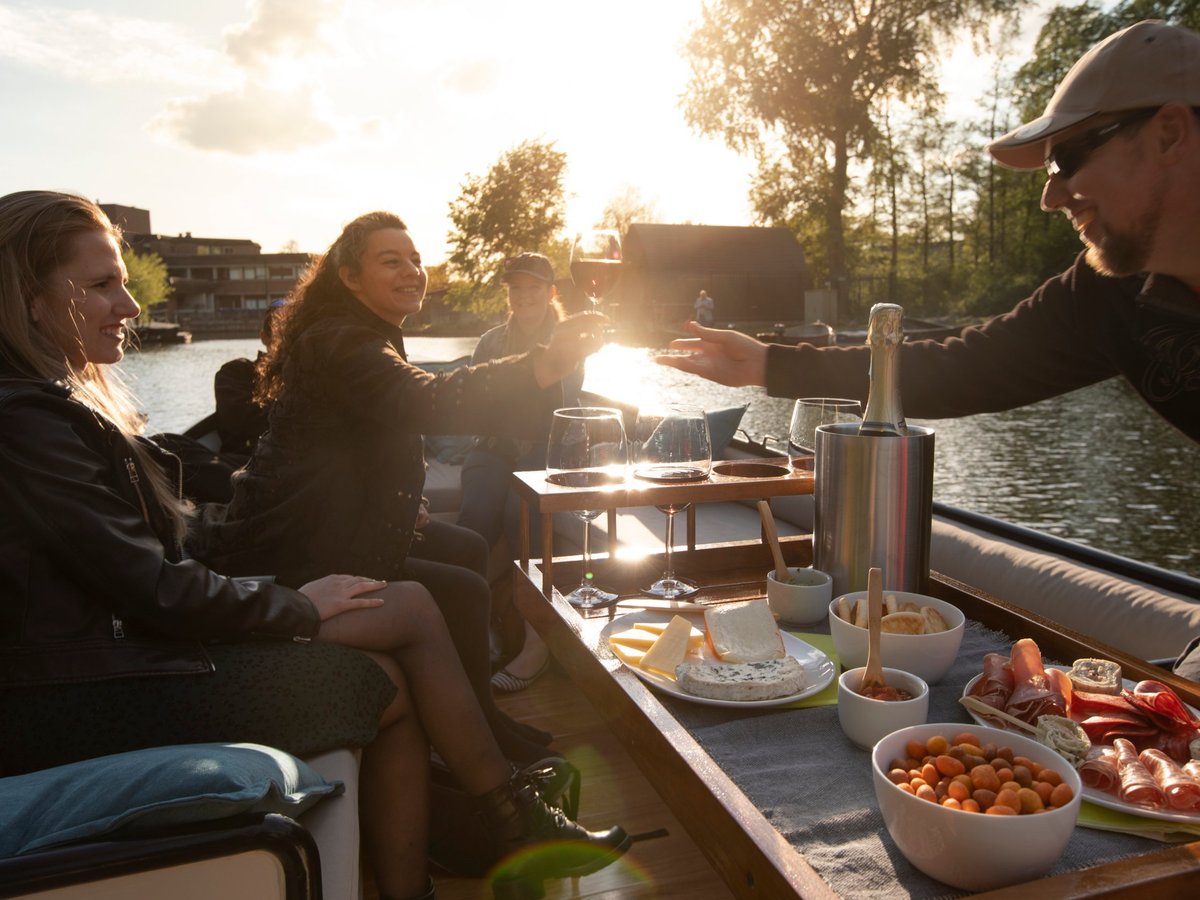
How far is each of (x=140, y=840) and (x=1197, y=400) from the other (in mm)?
1977

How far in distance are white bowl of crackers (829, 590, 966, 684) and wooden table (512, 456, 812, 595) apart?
0.41m

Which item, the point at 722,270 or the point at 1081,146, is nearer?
the point at 1081,146

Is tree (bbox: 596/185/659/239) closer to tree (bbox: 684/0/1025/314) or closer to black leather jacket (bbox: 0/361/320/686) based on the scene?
tree (bbox: 684/0/1025/314)

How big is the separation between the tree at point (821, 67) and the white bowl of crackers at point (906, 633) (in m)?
19.6

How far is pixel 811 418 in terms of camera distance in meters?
1.81

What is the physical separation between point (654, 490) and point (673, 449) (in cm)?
11

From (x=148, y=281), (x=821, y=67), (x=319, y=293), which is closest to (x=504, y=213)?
(x=821, y=67)

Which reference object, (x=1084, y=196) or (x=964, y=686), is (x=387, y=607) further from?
(x=1084, y=196)

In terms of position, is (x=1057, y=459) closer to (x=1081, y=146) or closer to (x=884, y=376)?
(x=1081, y=146)

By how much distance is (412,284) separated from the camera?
7.95 ft

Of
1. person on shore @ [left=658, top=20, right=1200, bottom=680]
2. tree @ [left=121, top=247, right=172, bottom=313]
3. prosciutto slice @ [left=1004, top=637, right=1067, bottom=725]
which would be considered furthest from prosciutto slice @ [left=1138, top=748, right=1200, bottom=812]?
tree @ [left=121, top=247, right=172, bottom=313]

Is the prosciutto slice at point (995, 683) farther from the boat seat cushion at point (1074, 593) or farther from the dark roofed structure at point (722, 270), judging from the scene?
the dark roofed structure at point (722, 270)

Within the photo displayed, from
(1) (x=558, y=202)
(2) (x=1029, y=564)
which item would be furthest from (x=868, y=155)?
(2) (x=1029, y=564)

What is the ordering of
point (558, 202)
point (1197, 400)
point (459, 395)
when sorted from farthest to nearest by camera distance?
point (558, 202)
point (459, 395)
point (1197, 400)
